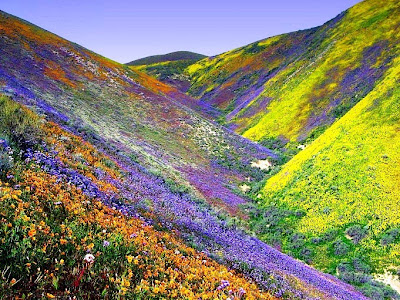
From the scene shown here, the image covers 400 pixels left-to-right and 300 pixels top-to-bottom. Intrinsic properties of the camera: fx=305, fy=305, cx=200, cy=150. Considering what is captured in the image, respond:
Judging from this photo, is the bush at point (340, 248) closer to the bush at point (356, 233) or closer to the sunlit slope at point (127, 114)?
the bush at point (356, 233)

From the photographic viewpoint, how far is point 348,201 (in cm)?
2177

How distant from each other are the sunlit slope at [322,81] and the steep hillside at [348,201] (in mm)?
11592

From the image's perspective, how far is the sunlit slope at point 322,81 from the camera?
1754 inches

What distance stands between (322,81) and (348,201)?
36866 millimetres

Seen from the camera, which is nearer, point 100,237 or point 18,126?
point 100,237

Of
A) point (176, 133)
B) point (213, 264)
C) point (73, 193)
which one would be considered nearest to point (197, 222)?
point (213, 264)

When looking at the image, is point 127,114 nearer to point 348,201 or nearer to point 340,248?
point 348,201

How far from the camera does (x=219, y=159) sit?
34531 mm

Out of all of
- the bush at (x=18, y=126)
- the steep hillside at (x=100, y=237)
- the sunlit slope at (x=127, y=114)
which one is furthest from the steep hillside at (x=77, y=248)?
the sunlit slope at (x=127, y=114)

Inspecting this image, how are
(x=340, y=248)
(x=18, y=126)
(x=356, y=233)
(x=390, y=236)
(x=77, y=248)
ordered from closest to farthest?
(x=77, y=248) → (x=18, y=126) → (x=390, y=236) → (x=340, y=248) → (x=356, y=233)

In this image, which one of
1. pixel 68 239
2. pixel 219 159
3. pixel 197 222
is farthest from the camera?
pixel 219 159

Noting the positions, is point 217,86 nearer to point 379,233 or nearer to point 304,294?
point 379,233

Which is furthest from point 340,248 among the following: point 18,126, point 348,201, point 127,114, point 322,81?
point 322,81

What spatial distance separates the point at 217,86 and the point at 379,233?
87052mm
